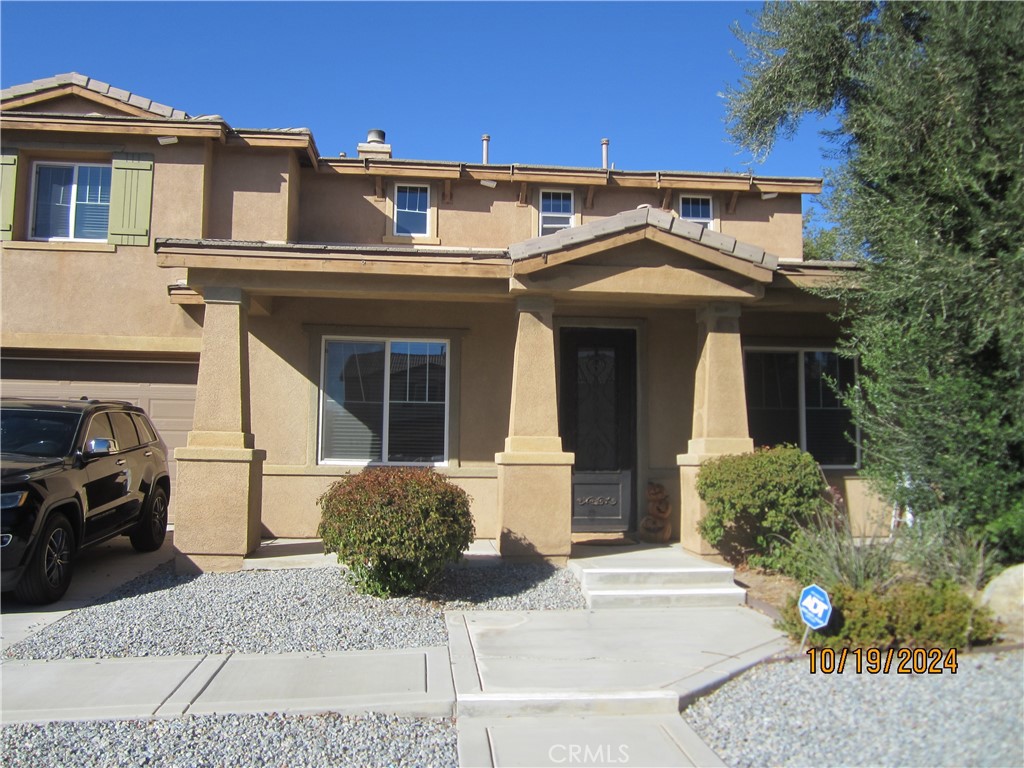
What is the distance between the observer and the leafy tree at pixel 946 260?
22.0 ft

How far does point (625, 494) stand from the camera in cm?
1040

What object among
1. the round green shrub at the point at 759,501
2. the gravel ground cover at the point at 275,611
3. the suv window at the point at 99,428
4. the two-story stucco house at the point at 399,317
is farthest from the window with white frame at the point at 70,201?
the round green shrub at the point at 759,501

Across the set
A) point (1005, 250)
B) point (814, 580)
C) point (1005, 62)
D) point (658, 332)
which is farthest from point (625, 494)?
point (1005, 62)

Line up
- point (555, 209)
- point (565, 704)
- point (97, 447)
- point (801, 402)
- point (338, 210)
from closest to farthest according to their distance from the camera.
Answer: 1. point (565, 704)
2. point (97, 447)
3. point (801, 402)
4. point (338, 210)
5. point (555, 209)

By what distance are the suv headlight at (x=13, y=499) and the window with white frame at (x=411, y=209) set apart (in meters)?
6.74

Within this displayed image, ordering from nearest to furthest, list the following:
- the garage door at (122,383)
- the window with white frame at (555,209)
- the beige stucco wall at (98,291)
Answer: the beige stucco wall at (98,291) → the garage door at (122,383) → the window with white frame at (555,209)

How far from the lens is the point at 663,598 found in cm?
740

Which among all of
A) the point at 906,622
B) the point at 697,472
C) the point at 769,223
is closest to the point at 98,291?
the point at 697,472

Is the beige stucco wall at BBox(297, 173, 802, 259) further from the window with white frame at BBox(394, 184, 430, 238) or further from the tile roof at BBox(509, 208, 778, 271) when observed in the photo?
the tile roof at BBox(509, 208, 778, 271)

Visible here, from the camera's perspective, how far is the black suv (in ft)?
22.4

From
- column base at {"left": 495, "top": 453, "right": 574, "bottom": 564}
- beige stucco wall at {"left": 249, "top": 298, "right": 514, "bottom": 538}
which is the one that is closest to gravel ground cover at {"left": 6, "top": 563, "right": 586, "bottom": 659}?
column base at {"left": 495, "top": 453, "right": 574, "bottom": 564}

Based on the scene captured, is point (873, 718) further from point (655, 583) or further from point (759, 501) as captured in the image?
point (759, 501)
